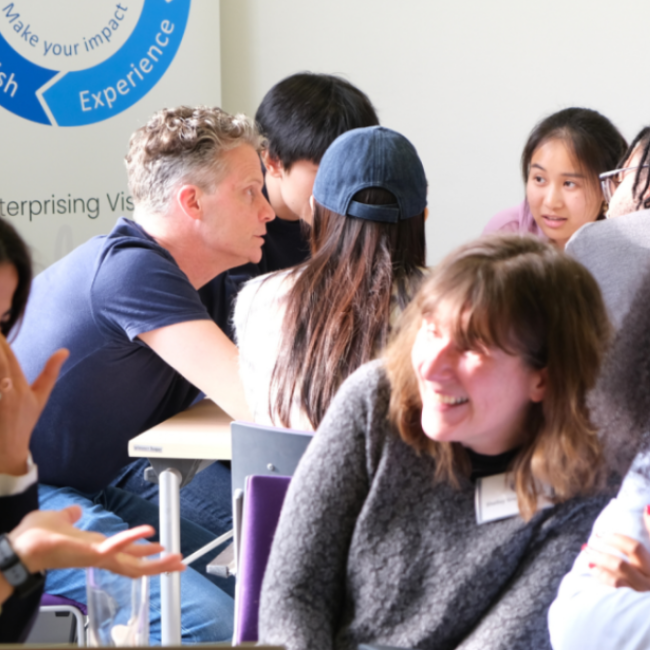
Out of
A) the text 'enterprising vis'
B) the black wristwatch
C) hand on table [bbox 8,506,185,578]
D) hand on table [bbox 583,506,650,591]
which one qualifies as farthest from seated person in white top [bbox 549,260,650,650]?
the text 'enterprising vis'

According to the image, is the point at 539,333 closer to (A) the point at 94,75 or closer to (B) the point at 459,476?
(B) the point at 459,476

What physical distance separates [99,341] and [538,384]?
3.63ft

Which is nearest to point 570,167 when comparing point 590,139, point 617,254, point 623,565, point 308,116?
point 590,139

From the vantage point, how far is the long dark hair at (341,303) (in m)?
1.48

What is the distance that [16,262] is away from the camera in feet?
3.60

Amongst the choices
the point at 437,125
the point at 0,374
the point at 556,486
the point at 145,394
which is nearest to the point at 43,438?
the point at 145,394

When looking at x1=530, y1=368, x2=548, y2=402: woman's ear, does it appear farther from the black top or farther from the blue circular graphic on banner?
the blue circular graphic on banner

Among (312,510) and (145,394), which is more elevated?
(312,510)

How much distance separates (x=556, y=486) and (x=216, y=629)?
0.92 meters

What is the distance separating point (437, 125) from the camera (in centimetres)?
393

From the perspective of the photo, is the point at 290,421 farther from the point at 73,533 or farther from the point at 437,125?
the point at 437,125

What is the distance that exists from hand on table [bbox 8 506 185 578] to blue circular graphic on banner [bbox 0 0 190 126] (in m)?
2.33

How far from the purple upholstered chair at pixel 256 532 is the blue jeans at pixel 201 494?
990 mm

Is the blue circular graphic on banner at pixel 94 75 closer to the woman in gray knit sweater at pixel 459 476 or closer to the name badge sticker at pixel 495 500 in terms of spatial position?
the woman in gray knit sweater at pixel 459 476
